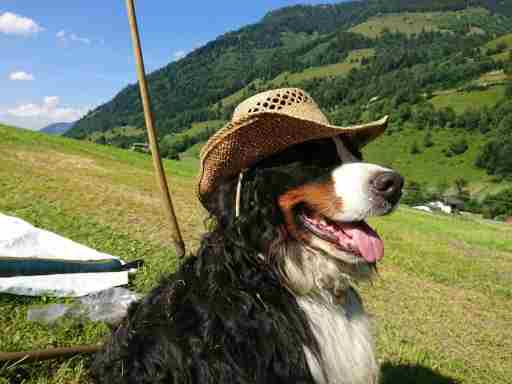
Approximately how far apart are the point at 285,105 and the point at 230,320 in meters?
1.31

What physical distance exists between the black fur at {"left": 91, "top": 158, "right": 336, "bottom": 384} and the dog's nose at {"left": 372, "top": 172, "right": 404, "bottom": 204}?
14.5 inches

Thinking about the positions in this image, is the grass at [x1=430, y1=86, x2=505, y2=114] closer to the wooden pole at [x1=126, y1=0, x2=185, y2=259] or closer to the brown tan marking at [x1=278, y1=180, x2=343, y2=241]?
the wooden pole at [x1=126, y1=0, x2=185, y2=259]

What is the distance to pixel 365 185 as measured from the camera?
8.61ft

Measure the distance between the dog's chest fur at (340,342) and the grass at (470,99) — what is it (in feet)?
454

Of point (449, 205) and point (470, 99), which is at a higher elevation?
point (470, 99)

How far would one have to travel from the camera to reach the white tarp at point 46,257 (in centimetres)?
465

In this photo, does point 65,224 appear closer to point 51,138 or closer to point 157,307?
point 157,307

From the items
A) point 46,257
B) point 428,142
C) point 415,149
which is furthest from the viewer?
point 428,142

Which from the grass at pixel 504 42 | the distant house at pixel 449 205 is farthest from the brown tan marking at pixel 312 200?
the grass at pixel 504 42

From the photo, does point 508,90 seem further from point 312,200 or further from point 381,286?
point 312,200

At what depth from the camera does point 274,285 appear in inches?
112

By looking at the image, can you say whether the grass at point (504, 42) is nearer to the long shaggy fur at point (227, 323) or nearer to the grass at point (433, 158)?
the grass at point (433, 158)

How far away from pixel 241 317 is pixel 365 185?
1.05 metres

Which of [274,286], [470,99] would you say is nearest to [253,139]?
[274,286]
